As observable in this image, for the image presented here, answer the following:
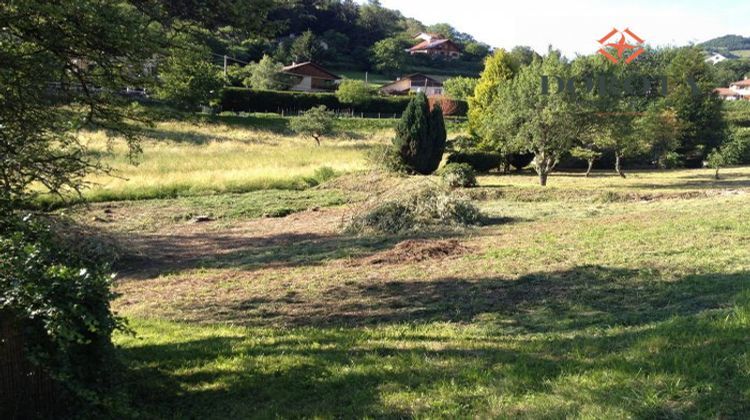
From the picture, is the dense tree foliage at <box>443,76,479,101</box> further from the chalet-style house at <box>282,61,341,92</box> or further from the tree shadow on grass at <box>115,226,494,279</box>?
the tree shadow on grass at <box>115,226,494,279</box>

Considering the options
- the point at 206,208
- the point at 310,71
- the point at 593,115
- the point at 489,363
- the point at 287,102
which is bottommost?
the point at 206,208

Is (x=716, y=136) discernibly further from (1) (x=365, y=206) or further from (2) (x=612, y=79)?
(1) (x=365, y=206)

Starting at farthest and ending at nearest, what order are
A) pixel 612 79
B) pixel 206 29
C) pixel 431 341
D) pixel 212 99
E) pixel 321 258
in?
1. pixel 212 99
2. pixel 612 79
3. pixel 321 258
4. pixel 206 29
5. pixel 431 341

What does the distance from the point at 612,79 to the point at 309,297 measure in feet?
73.7

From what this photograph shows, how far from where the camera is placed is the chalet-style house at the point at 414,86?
2635 inches

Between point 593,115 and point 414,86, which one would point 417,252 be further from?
point 414,86

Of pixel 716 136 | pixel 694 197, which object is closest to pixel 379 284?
pixel 694 197

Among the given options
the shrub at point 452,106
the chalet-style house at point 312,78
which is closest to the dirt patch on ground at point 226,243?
the shrub at point 452,106

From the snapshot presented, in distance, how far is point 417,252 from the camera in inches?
383

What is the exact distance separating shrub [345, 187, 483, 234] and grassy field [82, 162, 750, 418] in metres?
0.72

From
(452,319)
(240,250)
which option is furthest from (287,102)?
(452,319)

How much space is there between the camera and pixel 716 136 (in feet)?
130

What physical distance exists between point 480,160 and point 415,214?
1456 centimetres

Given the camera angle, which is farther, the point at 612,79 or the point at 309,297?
the point at 612,79
